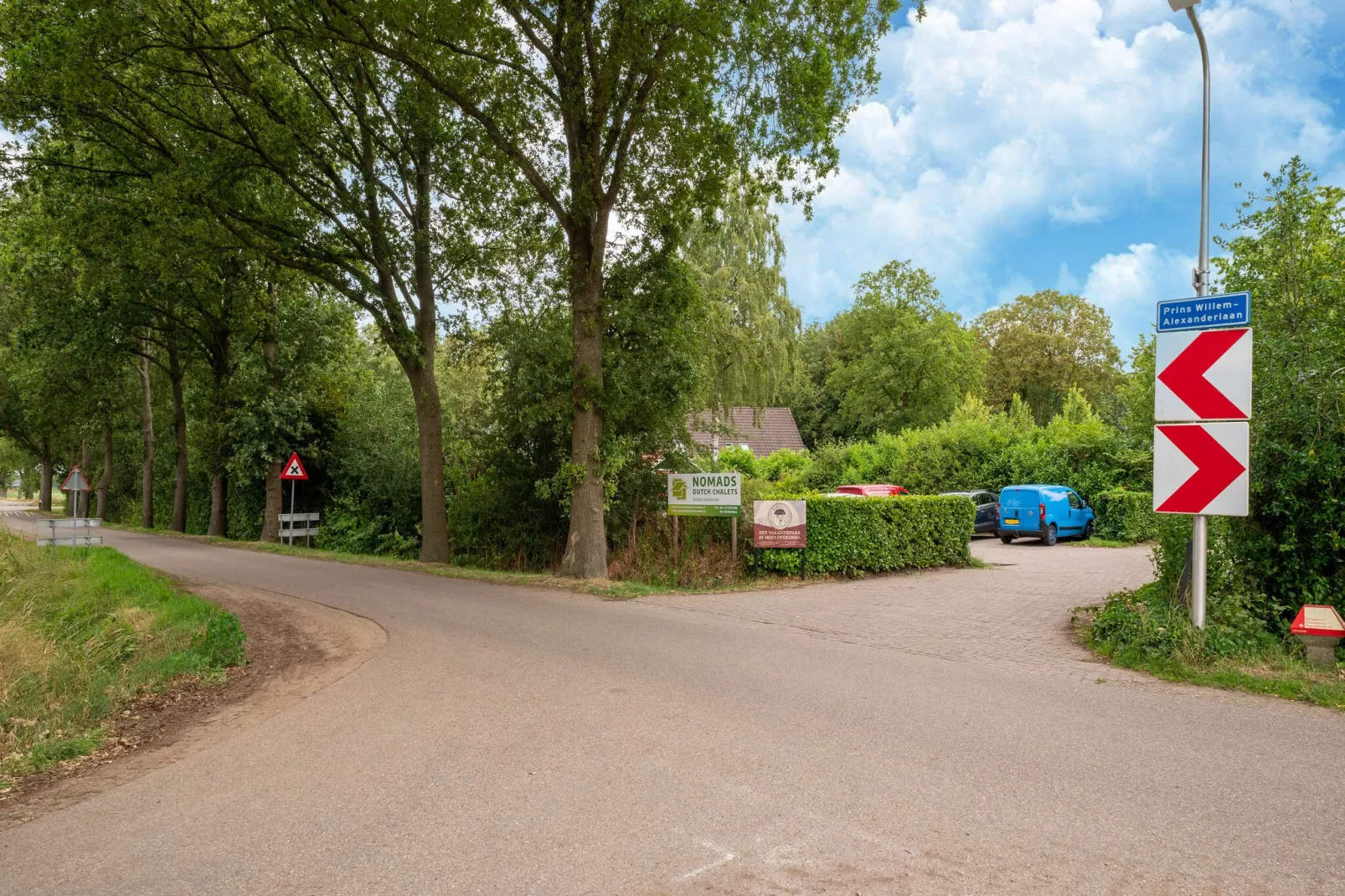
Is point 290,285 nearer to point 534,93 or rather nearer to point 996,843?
point 534,93

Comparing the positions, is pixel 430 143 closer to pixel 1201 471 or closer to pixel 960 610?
pixel 960 610

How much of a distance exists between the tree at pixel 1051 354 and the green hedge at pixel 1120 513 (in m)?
33.1

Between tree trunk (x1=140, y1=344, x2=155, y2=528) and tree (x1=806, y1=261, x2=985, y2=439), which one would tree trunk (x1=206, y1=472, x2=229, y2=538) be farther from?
tree (x1=806, y1=261, x2=985, y2=439)

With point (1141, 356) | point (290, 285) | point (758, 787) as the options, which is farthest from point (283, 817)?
point (290, 285)

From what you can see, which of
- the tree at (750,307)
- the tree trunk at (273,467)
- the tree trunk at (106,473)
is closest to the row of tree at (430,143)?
the tree trunk at (273,467)

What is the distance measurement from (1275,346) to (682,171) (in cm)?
946

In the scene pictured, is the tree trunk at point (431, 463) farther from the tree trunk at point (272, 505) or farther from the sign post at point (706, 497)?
the tree trunk at point (272, 505)

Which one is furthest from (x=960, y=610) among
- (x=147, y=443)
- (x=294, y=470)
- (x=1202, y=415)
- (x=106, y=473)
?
(x=106, y=473)

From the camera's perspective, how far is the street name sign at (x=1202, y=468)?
7.82 metres

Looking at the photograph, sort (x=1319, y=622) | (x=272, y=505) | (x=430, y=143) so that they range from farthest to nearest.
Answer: (x=272, y=505) → (x=430, y=143) → (x=1319, y=622)

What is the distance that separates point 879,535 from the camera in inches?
634

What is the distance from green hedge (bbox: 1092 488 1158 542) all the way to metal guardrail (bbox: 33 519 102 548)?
91.4 ft

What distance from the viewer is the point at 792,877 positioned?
360 cm

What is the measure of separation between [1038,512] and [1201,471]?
1866cm
